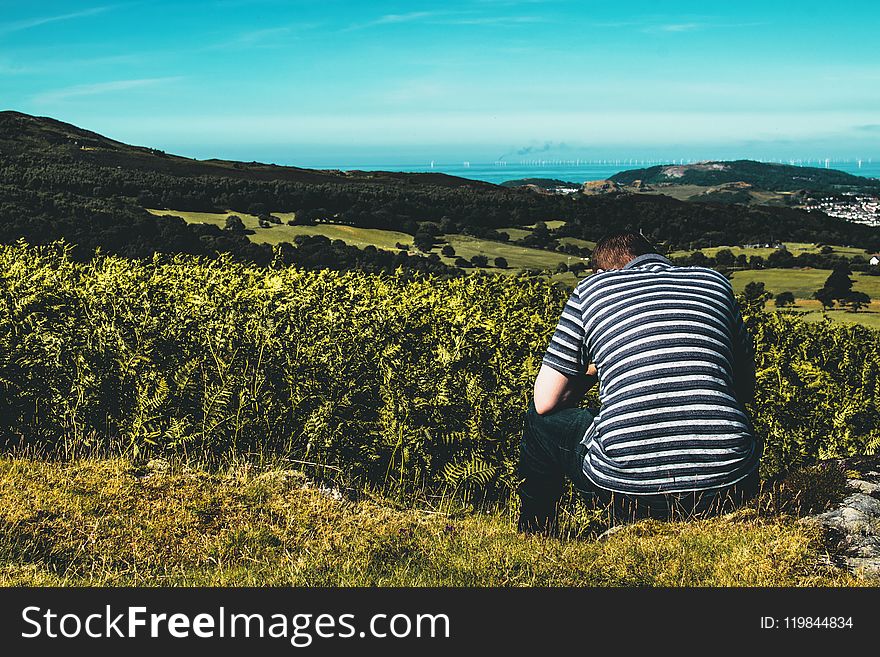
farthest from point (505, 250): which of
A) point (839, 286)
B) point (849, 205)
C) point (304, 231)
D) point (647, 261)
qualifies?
point (849, 205)

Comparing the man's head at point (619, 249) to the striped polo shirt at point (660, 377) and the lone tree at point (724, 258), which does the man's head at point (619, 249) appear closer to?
the striped polo shirt at point (660, 377)

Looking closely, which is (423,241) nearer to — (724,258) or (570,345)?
(724,258)

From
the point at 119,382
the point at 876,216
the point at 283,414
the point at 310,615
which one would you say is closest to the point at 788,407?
the point at 283,414

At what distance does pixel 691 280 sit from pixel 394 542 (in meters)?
1.98

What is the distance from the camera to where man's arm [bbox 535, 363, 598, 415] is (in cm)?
360

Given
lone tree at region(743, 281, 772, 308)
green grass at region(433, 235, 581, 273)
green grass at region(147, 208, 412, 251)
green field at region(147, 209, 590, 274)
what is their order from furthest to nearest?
green grass at region(147, 208, 412, 251) → green field at region(147, 209, 590, 274) → green grass at region(433, 235, 581, 273) → lone tree at region(743, 281, 772, 308)

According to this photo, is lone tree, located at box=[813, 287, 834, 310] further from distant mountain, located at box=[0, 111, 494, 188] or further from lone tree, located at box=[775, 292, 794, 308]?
distant mountain, located at box=[0, 111, 494, 188]

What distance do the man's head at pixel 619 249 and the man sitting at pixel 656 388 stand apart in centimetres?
7

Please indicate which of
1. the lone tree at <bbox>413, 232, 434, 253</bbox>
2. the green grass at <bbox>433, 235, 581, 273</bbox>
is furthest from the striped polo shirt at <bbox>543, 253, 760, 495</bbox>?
the lone tree at <bbox>413, 232, 434, 253</bbox>

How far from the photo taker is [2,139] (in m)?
15.8

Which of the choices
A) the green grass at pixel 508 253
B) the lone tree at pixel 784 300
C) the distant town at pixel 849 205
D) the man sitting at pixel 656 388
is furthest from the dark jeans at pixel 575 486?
the distant town at pixel 849 205

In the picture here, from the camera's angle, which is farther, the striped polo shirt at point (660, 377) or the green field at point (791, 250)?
the green field at point (791, 250)

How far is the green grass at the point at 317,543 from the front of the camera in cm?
341

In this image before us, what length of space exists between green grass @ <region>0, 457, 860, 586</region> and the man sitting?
292mm
